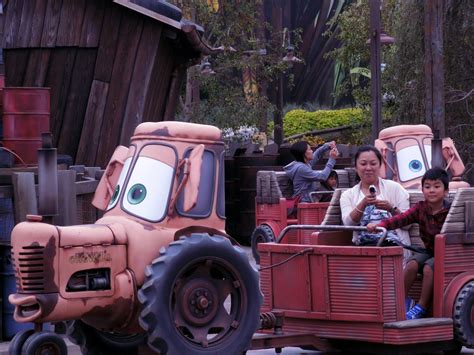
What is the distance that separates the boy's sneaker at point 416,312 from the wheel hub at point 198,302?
4.76 feet

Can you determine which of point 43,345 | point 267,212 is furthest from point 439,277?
point 267,212

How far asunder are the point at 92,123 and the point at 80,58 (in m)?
0.87

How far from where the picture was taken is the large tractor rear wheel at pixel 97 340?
784cm

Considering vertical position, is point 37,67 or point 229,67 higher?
point 229,67

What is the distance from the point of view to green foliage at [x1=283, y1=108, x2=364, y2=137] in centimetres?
4700

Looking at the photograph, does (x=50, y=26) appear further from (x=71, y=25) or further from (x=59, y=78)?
(x=59, y=78)

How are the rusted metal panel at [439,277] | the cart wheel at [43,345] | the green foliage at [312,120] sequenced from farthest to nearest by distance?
the green foliage at [312,120]
the rusted metal panel at [439,277]
the cart wheel at [43,345]

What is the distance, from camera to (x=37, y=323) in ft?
22.9

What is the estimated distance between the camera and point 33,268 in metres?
6.94

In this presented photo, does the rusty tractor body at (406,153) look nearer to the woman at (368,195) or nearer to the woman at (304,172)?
the woman at (304,172)

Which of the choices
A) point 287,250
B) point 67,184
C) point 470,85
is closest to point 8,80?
point 67,184

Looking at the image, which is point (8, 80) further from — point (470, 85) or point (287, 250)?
point (470, 85)

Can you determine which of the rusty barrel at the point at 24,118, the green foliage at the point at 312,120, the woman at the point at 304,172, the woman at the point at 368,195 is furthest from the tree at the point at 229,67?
the woman at the point at 368,195

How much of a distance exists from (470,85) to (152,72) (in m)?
8.48
